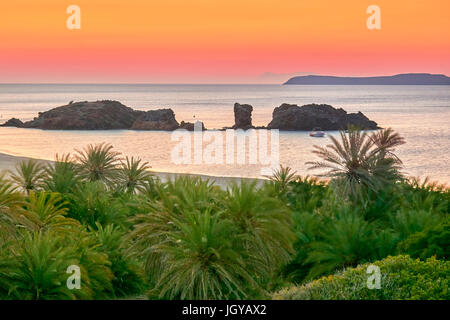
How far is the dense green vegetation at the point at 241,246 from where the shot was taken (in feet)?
32.3

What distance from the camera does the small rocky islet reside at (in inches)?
4161

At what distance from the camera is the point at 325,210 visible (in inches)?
566

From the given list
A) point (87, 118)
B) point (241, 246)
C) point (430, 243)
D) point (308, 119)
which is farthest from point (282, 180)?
point (87, 118)

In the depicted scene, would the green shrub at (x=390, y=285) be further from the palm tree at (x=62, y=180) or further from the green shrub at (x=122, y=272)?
the palm tree at (x=62, y=180)

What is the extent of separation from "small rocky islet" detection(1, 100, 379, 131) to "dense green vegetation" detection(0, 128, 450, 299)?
89.7 metres

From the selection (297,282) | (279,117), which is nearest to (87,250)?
(297,282)

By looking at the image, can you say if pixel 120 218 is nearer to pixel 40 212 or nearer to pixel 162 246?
pixel 40 212

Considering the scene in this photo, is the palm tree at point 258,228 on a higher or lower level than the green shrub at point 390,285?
higher

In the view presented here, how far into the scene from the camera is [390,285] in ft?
32.9

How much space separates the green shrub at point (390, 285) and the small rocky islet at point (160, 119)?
93252 millimetres

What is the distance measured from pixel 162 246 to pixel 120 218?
5.82 meters

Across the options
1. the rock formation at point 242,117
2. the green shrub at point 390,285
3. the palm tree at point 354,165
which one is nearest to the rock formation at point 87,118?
the rock formation at point 242,117

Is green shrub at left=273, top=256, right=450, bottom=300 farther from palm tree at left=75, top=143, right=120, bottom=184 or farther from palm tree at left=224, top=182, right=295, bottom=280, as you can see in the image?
palm tree at left=75, top=143, right=120, bottom=184

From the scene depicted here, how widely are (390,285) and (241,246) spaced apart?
2.62m
